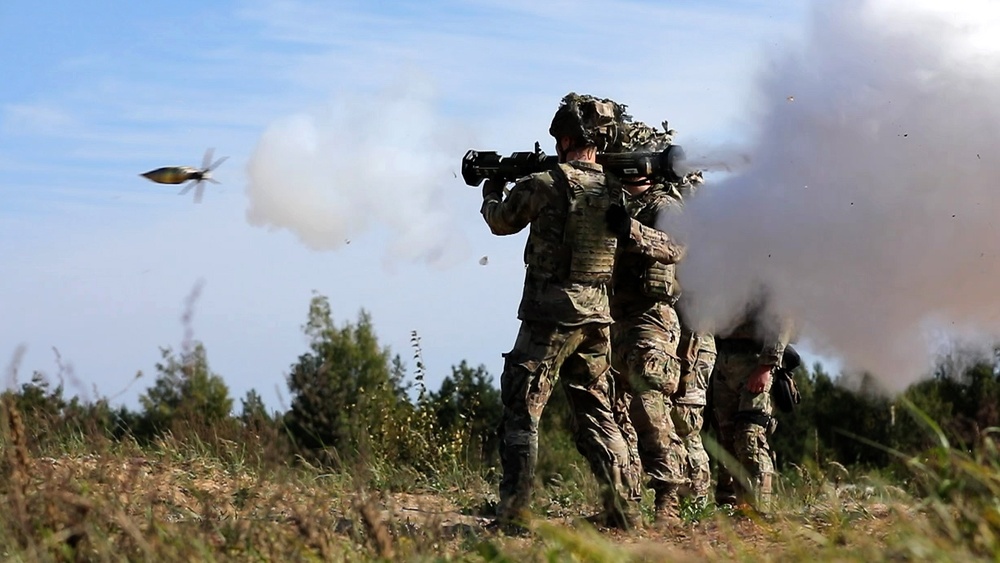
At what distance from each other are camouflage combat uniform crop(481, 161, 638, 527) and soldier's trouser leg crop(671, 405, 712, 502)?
1.46 metres

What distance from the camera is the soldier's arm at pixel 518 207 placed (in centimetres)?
859

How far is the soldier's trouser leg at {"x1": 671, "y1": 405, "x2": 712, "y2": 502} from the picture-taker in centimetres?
993

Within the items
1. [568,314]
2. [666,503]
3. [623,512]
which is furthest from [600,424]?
[666,503]

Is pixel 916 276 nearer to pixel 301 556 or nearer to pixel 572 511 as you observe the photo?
pixel 572 511

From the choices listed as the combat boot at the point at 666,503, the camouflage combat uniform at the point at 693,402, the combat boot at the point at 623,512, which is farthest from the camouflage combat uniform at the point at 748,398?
the combat boot at the point at 623,512

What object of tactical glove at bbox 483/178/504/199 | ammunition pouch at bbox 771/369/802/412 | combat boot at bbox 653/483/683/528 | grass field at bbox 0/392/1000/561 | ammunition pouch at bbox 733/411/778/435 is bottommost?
grass field at bbox 0/392/1000/561

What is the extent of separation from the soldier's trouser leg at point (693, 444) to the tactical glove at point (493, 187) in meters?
1.95

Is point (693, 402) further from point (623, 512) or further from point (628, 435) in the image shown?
point (623, 512)

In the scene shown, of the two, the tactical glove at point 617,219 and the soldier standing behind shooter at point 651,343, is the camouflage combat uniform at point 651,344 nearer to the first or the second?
the soldier standing behind shooter at point 651,343

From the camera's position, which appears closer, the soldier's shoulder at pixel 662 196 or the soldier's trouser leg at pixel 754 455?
the soldier's shoulder at pixel 662 196

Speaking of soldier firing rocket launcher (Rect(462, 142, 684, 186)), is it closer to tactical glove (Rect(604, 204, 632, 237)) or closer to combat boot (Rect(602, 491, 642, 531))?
tactical glove (Rect(604, 204, 632, 237))

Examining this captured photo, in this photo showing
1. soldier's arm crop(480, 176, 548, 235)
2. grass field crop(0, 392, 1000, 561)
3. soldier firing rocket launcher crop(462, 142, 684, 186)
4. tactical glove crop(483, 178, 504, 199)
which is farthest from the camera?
tactical glove crop(483, 178, 504, 199)

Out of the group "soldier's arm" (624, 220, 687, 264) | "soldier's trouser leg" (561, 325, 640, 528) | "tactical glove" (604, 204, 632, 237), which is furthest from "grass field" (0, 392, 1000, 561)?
"tactical glove" (604, 204, 632, 237)

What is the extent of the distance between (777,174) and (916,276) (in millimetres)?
1082
